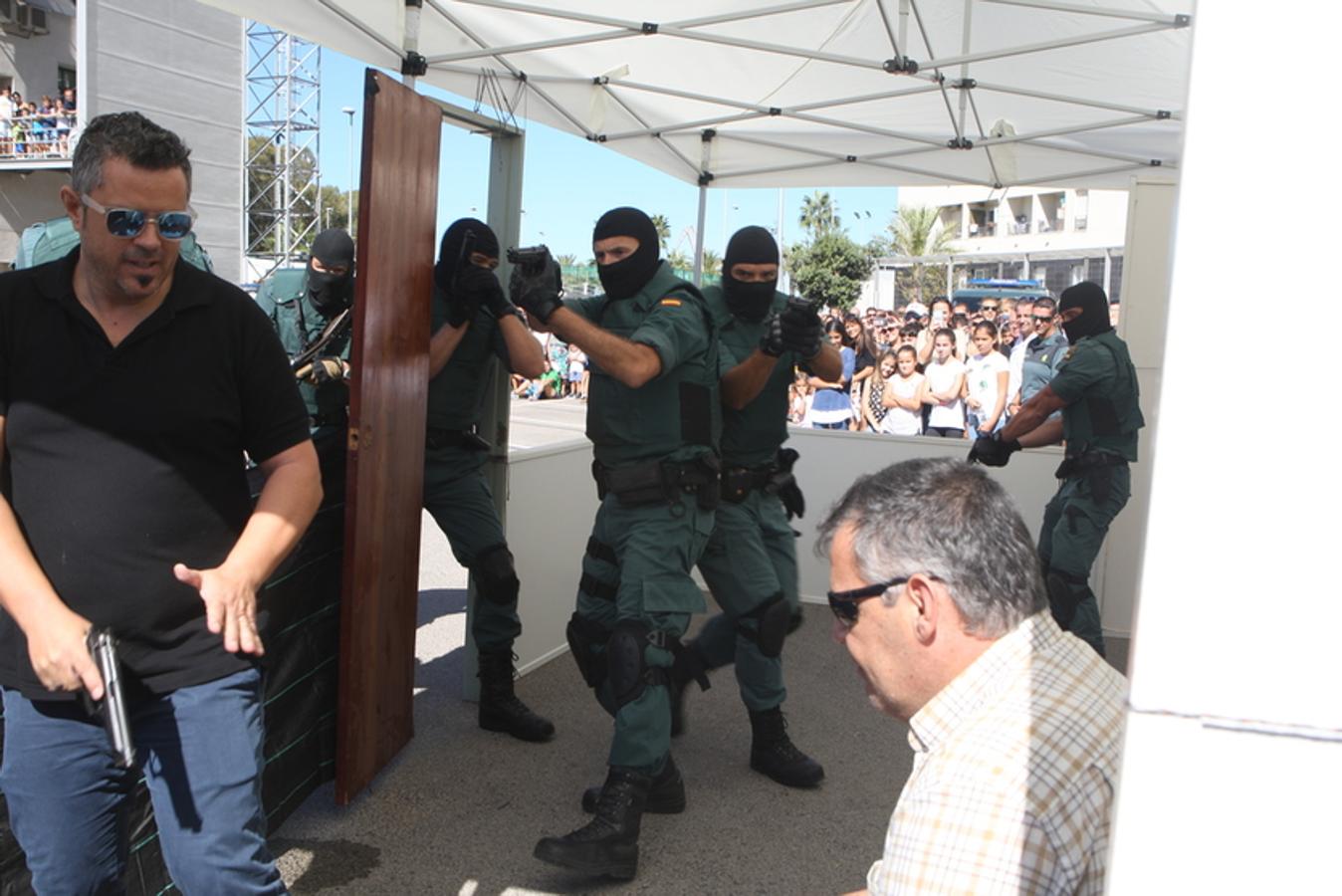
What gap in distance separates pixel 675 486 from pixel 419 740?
5.16 ft

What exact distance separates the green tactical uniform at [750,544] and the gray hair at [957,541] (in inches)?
101

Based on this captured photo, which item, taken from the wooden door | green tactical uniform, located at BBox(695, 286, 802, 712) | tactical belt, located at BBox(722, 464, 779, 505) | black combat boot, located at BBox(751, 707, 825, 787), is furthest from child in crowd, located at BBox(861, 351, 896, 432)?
the wooden door

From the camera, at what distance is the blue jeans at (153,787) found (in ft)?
6.38

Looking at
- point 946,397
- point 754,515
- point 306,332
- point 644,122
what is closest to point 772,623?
point 754,515

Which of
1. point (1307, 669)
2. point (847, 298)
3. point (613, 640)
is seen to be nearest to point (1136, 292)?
point (613, 640)

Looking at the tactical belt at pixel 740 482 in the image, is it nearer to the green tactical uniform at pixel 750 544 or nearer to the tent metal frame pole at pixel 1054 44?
the green tactical uniform at pixel 750 544

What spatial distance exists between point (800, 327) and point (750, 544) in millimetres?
885

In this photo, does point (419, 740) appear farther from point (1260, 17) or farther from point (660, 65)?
point (1260, 17)

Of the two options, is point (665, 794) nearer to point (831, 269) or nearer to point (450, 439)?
point (450, 439)

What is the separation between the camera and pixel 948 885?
1.24 meters

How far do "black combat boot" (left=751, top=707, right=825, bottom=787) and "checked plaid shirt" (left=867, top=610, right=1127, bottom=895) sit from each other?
2.79 m

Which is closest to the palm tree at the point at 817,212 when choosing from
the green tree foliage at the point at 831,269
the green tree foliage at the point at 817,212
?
the green tree foliage at the point at 817,212

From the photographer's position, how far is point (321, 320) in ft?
14.6

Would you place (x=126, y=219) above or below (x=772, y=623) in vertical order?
above
